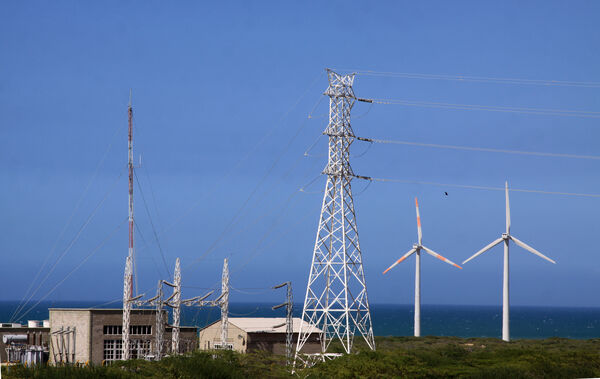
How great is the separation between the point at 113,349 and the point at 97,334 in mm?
2093

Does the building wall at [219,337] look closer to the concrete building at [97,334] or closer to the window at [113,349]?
the concrete building at [97,334]

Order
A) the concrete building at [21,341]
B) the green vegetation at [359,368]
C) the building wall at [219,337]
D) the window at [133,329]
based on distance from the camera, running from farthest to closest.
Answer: the building wall at [219,337], the window at [133,329], the concrete building at [21,341], the green vegetation at [359,368]

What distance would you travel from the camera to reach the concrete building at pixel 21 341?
75125mm

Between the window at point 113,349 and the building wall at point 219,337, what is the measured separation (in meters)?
8.23

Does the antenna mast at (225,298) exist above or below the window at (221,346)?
above

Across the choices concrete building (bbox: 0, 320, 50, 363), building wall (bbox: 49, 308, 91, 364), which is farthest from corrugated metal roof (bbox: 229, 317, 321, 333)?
concrete building (bbox: 0, 320, 50, 363)

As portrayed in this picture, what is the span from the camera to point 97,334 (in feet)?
257

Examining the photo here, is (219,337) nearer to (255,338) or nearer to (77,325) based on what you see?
(255,338)

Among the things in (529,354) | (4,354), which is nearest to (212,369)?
(529,354)

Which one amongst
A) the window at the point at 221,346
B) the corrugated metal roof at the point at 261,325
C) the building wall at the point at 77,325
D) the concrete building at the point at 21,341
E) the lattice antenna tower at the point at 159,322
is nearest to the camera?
the lattice antenna tower at the point at 159,322

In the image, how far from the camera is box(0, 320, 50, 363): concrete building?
75125 millimetres

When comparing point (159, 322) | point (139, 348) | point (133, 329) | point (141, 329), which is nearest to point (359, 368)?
point (159, 322)

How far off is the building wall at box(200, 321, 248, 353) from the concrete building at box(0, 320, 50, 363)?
15308 mm

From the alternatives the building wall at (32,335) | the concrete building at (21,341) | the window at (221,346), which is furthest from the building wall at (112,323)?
the window at (221,346)
